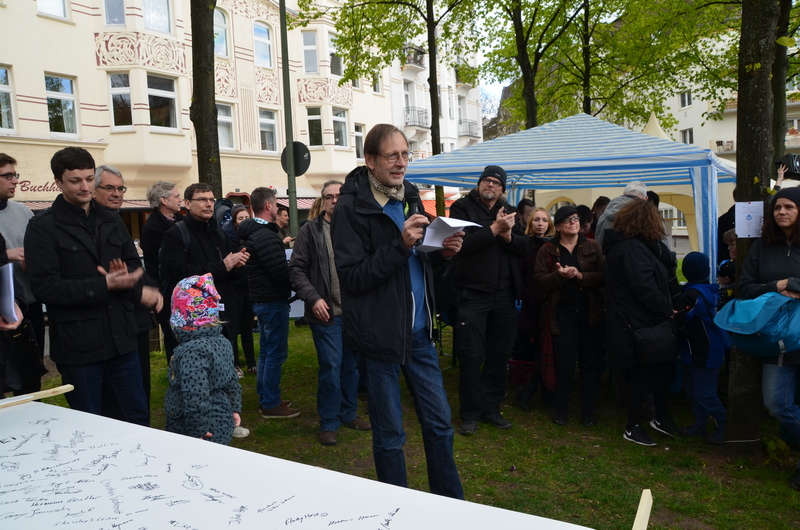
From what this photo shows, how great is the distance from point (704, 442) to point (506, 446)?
1.49m

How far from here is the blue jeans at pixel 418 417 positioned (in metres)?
3.03

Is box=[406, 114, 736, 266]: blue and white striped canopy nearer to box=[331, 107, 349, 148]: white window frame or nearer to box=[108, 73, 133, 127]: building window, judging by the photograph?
box=[108, 73, 133, 127]: building window

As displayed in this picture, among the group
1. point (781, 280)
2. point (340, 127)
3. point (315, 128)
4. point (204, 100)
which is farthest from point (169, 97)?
point (781, 280)

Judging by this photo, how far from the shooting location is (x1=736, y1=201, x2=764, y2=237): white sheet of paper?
4.27m

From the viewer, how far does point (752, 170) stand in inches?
172

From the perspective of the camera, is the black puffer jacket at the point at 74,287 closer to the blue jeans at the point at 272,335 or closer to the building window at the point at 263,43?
the blue jeans at the point at 272,335

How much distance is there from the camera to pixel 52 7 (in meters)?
18.6

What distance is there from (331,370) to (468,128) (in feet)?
139

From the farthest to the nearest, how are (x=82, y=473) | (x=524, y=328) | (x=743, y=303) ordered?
(x=524, y=328)
(x=743, y=303)
(x=82, y=473)

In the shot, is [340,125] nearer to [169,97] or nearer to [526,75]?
[169,97]

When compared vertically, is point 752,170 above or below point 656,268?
above

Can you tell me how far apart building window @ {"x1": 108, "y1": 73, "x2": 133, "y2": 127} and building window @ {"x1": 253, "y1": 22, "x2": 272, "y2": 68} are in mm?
6359

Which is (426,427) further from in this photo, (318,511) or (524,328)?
(524,328)

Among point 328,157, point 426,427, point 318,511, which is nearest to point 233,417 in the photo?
point 426,427
